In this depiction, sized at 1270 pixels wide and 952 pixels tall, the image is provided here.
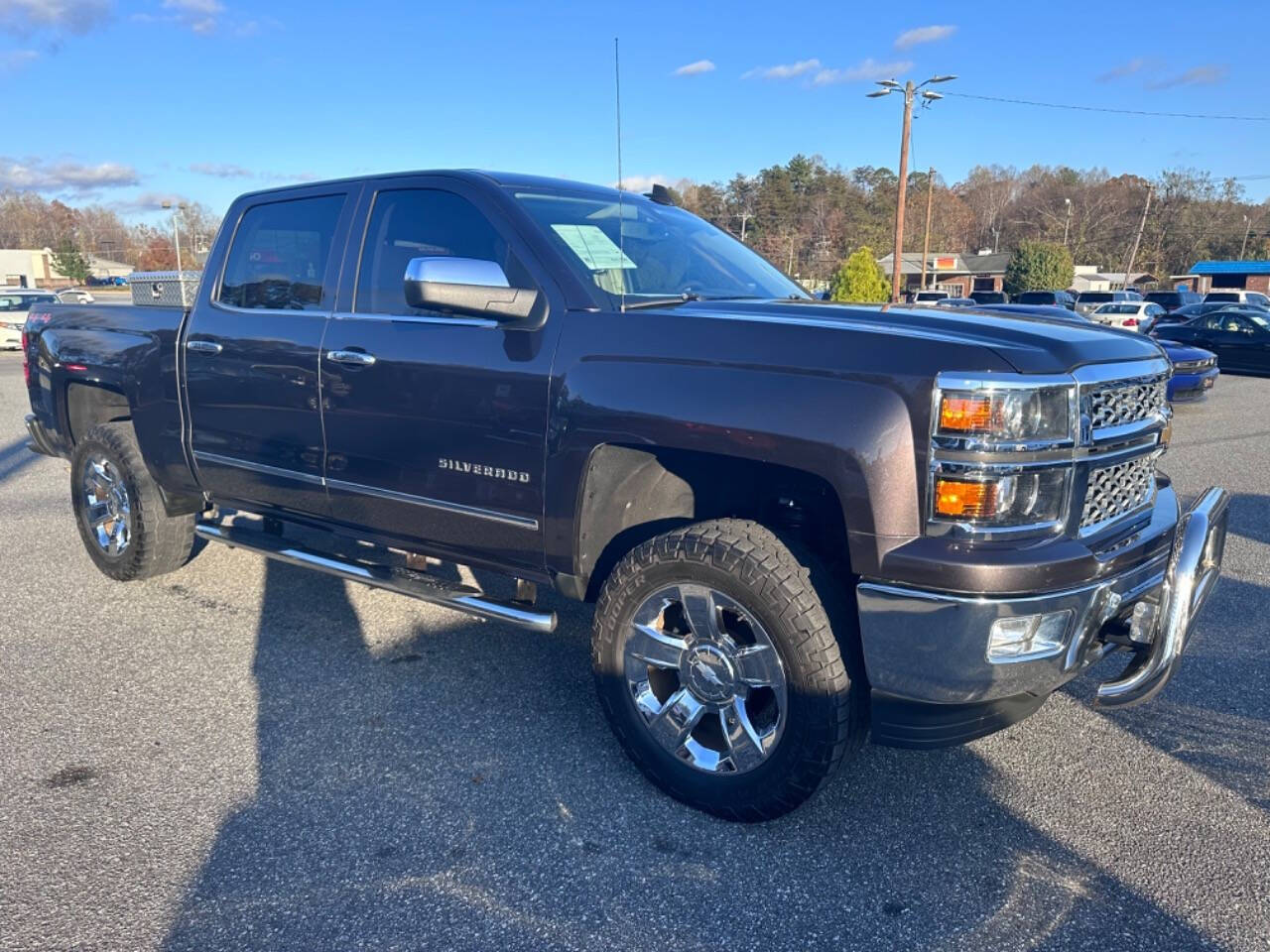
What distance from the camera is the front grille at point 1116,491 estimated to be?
272cm

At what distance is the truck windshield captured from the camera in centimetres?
343

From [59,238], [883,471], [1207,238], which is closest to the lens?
[883,471]

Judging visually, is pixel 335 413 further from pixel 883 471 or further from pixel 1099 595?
pixel 1099 595

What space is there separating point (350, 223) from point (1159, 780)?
3.72m

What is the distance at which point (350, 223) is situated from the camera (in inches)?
156

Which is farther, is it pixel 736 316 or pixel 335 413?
pixel 335 413

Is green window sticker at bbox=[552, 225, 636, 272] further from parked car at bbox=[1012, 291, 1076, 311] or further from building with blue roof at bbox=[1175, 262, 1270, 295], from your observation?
building with blue roof at bbox=[1175, 262, 1270, 295]

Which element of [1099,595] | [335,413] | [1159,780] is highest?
[335,413]

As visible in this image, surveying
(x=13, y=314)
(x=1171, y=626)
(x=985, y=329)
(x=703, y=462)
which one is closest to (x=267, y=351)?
(x=703, y=462)

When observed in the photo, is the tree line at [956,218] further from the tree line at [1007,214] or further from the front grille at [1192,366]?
the front grille at [1192,366]

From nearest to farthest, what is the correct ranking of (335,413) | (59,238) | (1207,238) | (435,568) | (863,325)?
(863,325), (335,413), (435,568), (1207,238), (59,238)

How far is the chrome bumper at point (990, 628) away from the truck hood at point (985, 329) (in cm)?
63

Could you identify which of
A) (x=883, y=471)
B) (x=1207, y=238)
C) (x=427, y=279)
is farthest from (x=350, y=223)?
(x=1207, y=238)

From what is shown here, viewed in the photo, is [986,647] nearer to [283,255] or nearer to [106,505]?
[283,255]
